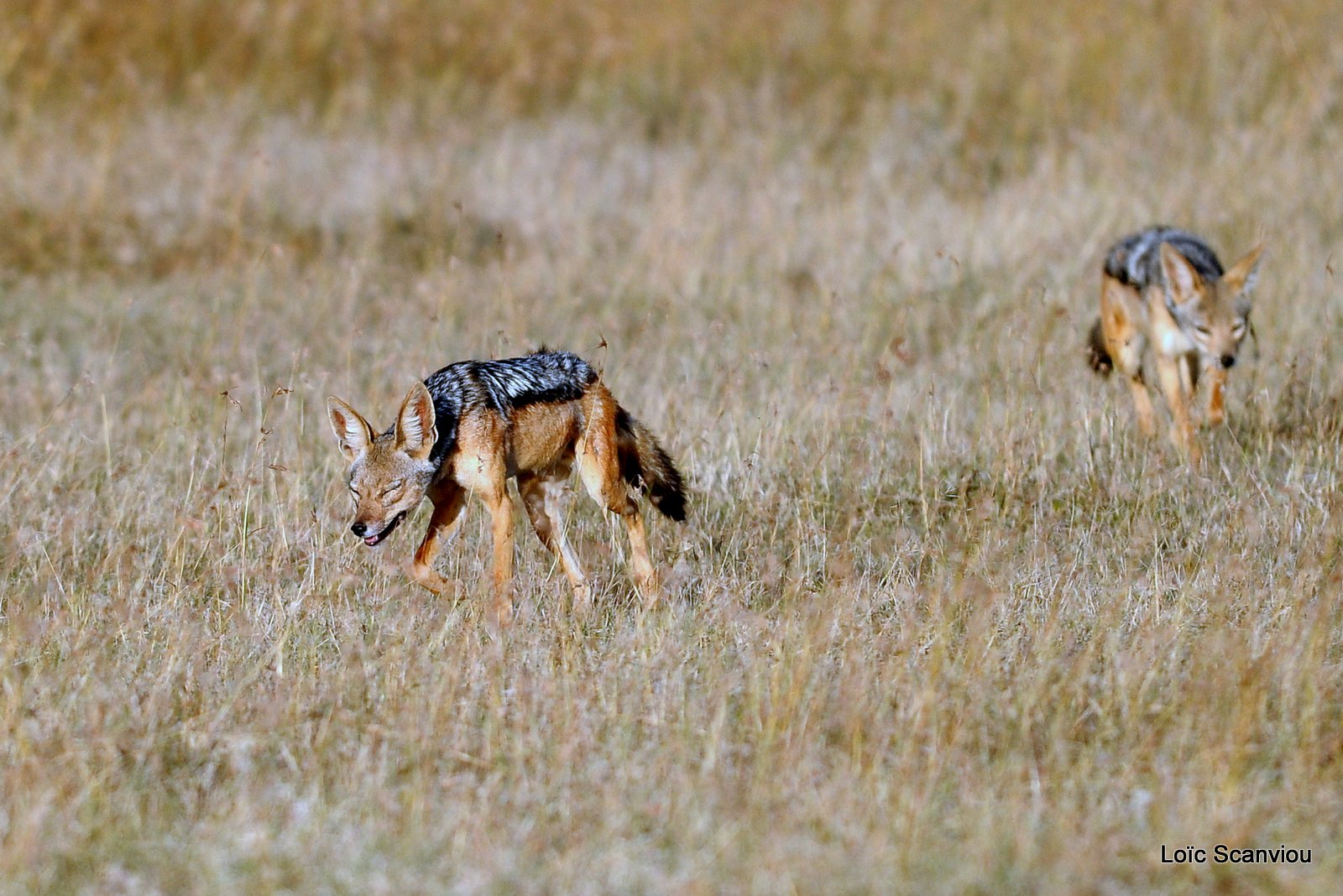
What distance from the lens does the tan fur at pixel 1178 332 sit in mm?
8078

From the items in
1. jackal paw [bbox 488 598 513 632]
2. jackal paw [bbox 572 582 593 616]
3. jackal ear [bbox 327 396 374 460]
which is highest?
jackal ear [bbox 327 396 374 460]

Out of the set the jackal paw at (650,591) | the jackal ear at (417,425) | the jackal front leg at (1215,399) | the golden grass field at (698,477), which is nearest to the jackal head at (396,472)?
the jackal ear at (417,425)

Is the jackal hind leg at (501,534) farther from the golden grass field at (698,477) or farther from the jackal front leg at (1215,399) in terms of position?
the jackal front leg at (1215,399)

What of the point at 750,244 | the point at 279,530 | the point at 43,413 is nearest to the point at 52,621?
the point at 279,530

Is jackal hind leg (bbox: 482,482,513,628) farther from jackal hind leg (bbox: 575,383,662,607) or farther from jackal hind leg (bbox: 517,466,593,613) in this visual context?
jackal hind leg (bbox: 575,383,662,607)

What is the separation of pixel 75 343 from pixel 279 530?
5002mm

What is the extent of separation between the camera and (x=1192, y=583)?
5.68 metres

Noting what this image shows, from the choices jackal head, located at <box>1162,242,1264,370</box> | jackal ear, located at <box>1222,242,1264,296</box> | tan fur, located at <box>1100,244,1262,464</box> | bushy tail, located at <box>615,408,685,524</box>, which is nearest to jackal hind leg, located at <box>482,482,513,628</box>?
bushy tail, located at <box>615,408,685,524</box>

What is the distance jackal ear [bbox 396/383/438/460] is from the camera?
5.57 meters

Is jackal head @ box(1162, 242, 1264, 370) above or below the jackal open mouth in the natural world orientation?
above

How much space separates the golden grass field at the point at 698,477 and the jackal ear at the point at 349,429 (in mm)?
476

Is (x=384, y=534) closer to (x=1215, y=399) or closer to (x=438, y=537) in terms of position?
(x=438, y=537)

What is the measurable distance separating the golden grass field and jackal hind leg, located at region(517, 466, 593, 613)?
0.33ft

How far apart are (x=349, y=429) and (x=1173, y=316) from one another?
5.06 m
